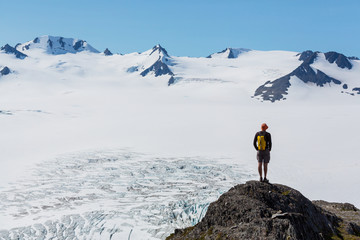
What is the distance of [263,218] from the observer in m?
11.2

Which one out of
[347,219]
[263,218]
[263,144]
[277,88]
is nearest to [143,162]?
[347,219]

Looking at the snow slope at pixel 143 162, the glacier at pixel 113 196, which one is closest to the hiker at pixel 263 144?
the glacier at pixel 113 196

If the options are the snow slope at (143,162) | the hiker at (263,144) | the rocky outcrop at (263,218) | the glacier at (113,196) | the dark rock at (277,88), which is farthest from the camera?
the dark rock at (277,88)

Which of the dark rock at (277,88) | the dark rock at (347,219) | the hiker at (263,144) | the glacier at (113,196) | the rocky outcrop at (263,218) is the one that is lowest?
the glacier at (113,196)

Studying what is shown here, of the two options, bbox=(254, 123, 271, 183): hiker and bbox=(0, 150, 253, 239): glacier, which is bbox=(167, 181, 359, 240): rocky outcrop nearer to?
bbox=(254, 123, 271, 183): hiker

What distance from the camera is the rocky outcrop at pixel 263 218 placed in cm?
1077

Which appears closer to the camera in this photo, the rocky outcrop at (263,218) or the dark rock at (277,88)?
the rocky outcrop at (263,218)

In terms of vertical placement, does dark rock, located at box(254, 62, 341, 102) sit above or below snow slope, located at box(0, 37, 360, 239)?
above

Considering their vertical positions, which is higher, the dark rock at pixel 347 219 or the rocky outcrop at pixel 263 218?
the rocky outcrop at pixel 263 218

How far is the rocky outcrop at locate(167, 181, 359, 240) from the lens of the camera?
10773 millimetres

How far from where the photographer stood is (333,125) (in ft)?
326

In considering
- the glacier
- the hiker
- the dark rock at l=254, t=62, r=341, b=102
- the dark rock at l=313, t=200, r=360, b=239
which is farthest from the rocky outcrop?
the dark rock at l=254, t=62, r=341, b=102

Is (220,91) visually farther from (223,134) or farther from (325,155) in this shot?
(325,155)

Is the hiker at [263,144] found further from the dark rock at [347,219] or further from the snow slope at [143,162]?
the snow slope at [143,162]
